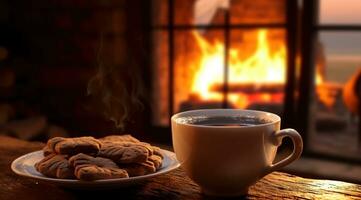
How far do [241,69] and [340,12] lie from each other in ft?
1.25

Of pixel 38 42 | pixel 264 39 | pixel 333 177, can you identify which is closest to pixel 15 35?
pixel 38 42

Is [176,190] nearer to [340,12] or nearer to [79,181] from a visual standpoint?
[79,181]

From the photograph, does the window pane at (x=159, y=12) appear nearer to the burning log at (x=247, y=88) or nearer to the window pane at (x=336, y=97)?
the burning log at (x=247, y=88)

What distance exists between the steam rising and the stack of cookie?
1267mm

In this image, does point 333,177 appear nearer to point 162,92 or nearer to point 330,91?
point 330,91

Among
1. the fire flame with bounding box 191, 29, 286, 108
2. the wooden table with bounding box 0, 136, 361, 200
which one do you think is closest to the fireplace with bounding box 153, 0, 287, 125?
the fire flame with bounding box 191, 29, 286, 108

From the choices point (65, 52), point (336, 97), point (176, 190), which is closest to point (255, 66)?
point (336, 97)

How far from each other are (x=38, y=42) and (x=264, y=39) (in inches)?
34.5

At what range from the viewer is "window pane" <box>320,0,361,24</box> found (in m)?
1.82

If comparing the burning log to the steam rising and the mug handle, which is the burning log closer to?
the steam rising

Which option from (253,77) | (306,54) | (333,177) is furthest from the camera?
(253,77)

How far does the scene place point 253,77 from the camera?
1.99 meters

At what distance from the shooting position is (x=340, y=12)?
72.1 inches

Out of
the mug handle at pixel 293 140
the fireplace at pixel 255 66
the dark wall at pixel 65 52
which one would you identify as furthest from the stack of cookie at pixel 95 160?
the dark wall at pixel 65 52
